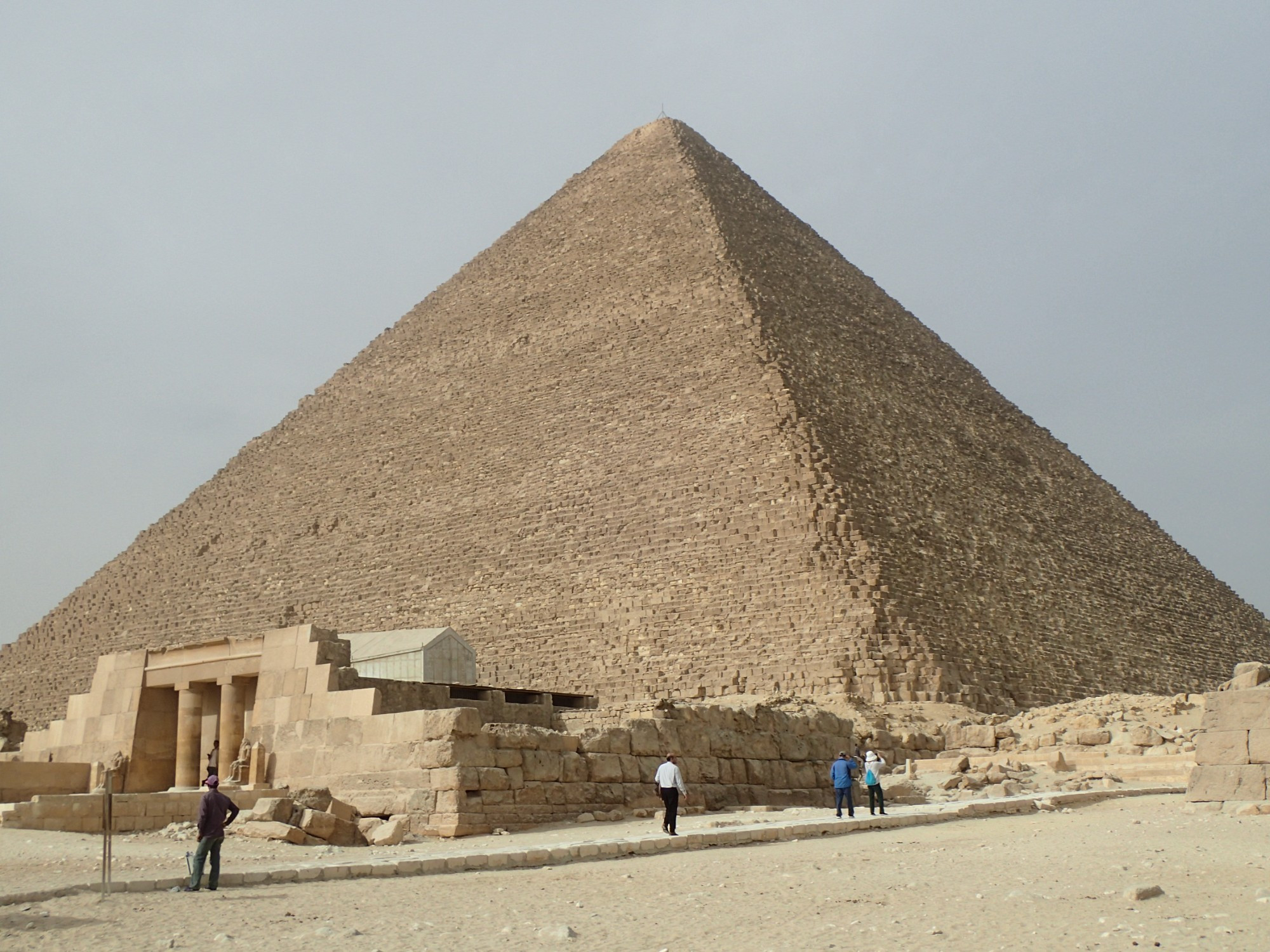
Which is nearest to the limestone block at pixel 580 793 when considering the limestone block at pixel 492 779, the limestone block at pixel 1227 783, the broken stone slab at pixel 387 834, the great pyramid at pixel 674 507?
the limestone block at pixel 492 779

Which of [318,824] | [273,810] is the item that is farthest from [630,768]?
[273,810]

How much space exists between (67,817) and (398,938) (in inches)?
201

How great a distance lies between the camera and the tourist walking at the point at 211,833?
6.30m

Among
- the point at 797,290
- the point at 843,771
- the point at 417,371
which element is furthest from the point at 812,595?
the point at 417,371

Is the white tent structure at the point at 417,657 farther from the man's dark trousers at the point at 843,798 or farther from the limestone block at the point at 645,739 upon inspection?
the man's dark trousers at the point at 843,798

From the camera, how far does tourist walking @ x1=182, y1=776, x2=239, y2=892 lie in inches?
248

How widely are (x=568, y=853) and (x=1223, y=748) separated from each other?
4.64 m

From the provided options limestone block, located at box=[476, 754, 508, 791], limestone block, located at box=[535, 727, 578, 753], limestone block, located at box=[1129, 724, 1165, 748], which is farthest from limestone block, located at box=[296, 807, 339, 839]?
limestone block, located at box=[1129, 724, 1165, 748]

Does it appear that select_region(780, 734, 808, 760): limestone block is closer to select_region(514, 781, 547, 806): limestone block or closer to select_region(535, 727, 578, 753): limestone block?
select_region(535, 727, 578, 753): limestone block

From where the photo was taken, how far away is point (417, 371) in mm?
40625

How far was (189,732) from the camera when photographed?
12.8m

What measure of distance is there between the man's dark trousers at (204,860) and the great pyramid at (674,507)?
15.6m

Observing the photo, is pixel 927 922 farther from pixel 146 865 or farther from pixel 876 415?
pixel 876 415

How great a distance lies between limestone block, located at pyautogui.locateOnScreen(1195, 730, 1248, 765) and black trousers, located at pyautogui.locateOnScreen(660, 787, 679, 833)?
3588 mm
